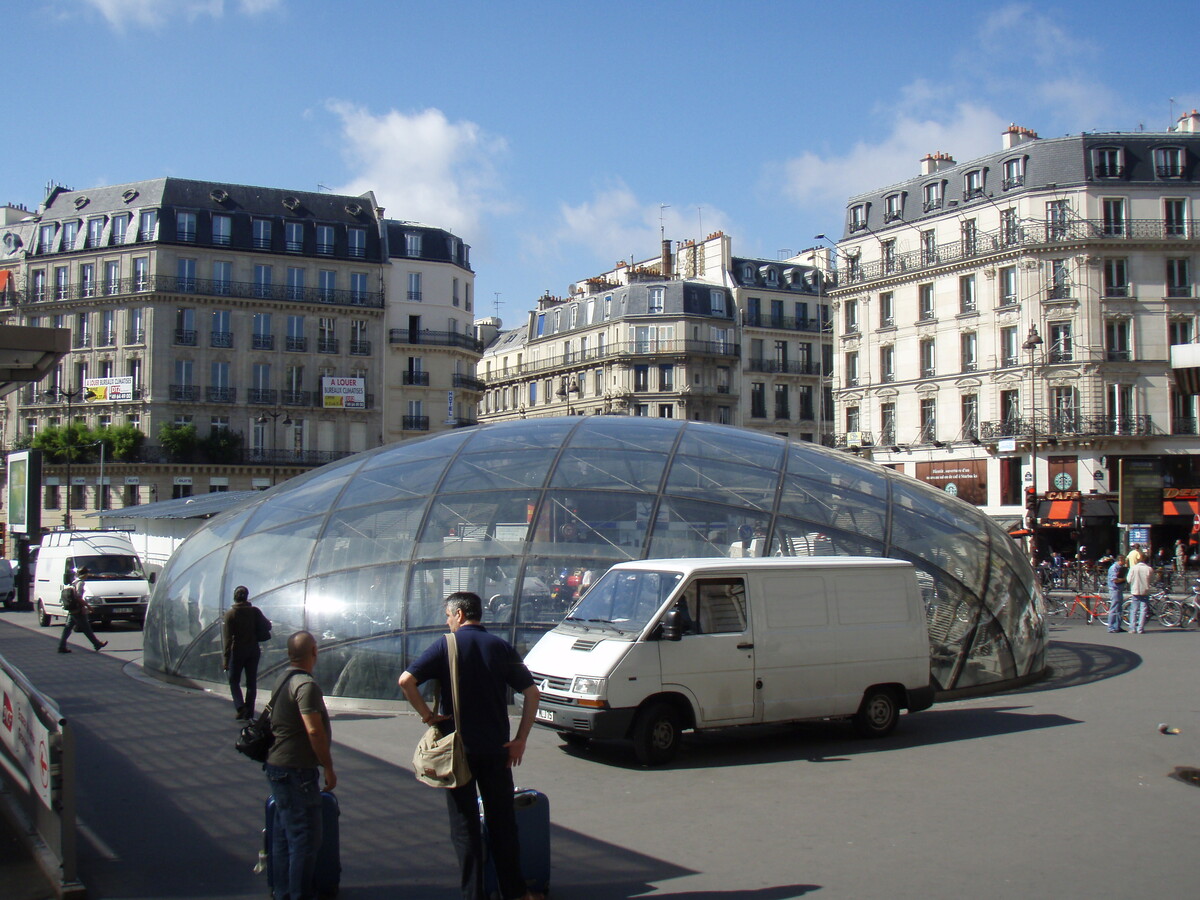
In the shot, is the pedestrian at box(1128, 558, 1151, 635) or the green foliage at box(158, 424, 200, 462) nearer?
the pedestrian at box(1128, 558, 1151, 635)

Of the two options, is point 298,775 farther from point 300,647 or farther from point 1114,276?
point 1114,276

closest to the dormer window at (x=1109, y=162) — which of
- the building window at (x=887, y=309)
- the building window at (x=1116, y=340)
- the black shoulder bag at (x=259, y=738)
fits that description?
the building window at (x=1116, y=340)

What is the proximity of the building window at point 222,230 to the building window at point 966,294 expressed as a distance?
3854 cm

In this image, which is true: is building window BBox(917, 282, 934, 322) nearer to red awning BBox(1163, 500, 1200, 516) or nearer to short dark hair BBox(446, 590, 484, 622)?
red awning BBox(1163, 500, 1200, 516)

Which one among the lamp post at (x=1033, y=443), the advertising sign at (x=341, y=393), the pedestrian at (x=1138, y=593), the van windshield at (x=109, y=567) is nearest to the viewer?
the pedestrian at (x=1138, y=593)

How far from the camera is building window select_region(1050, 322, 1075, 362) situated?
45562mm

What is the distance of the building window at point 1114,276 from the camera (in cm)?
4566

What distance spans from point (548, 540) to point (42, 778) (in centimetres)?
751

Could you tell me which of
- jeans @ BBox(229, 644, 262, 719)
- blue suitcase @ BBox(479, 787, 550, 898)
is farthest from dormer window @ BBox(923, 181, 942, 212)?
blue suitcase @ BBox(479, 787, 550, 898)

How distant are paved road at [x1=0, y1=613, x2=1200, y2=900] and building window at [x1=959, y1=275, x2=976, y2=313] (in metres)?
37.6

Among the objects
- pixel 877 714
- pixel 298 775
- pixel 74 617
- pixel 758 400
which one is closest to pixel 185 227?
pixel 758 400

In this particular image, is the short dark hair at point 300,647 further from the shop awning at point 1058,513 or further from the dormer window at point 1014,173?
the dormer window at point 1014,173

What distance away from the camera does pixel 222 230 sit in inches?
2381

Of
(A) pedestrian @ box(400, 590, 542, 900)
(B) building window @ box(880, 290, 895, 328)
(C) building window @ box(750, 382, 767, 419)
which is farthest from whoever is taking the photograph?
(C) building window @ box(750, 382, 767, 419)
